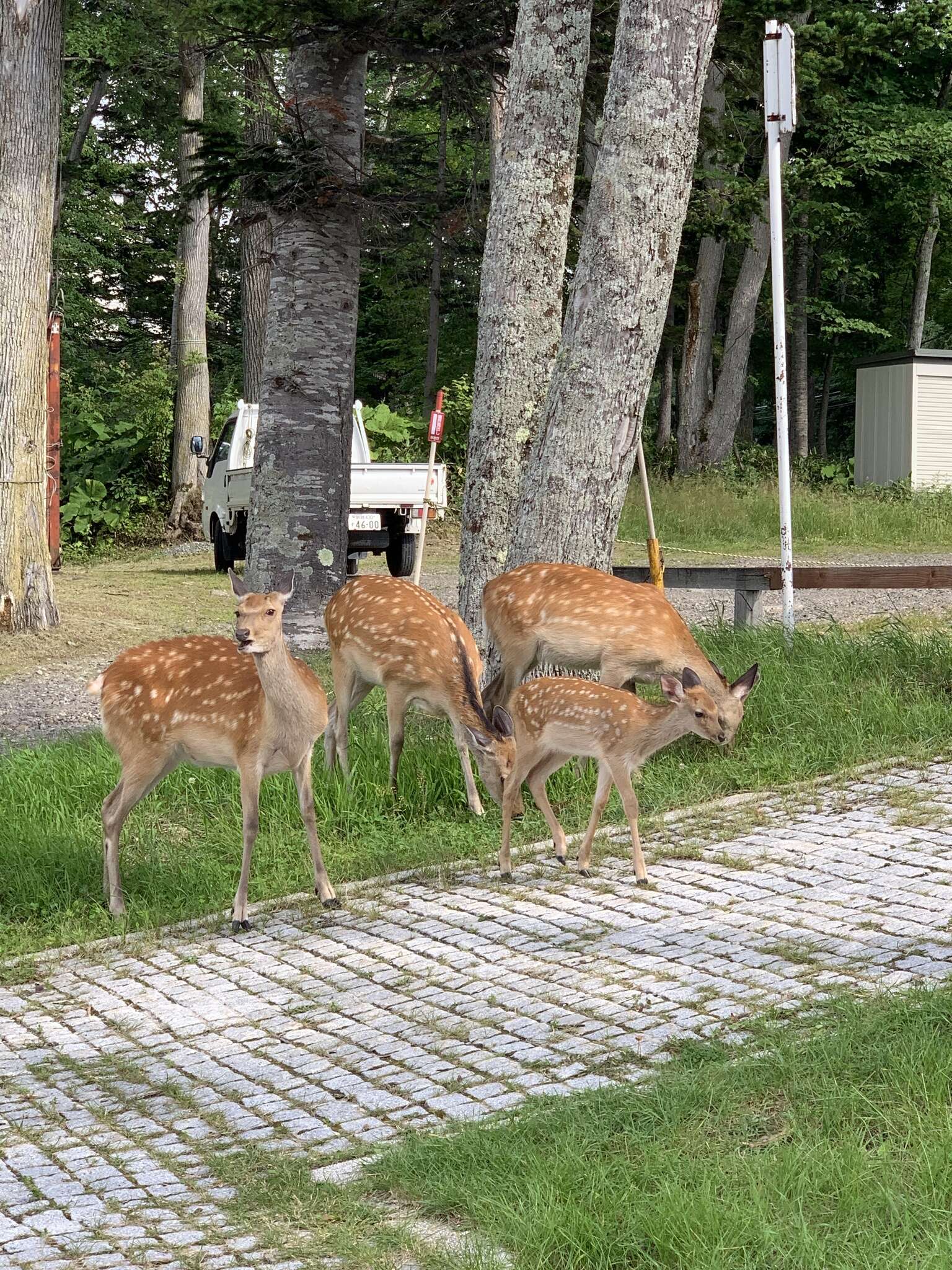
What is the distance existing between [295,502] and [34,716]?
2732mm

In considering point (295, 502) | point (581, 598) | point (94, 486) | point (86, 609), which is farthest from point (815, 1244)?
point (94, 486)

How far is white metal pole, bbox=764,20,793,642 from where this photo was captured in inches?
435

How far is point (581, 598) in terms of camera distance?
8.55 m

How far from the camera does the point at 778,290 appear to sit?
1127 centimetres

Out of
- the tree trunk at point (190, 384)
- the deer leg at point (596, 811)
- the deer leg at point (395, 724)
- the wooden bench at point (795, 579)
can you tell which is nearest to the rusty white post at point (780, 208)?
the wooden bench at point (795, 579)

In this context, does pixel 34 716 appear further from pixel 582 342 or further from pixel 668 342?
pixel 668 342

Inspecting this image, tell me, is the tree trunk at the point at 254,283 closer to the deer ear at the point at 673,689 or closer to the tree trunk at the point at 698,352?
the tree trunk at the point at 698,352

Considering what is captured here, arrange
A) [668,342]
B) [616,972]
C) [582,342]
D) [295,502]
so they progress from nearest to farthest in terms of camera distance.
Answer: [616,972], [582,342], [295,502], [668,342]

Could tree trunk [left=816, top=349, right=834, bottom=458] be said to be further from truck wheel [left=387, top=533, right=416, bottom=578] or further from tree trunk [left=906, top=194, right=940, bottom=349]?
truck wheel [left=387, top=533, right=416, bottom=578]

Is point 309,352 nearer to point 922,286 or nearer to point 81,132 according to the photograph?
point 81,132

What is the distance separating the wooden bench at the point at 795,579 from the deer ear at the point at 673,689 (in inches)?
157

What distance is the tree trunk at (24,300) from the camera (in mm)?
15055

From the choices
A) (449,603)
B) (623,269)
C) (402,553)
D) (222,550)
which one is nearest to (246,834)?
(623,269)

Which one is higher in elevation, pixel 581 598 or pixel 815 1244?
pixel 581 598
